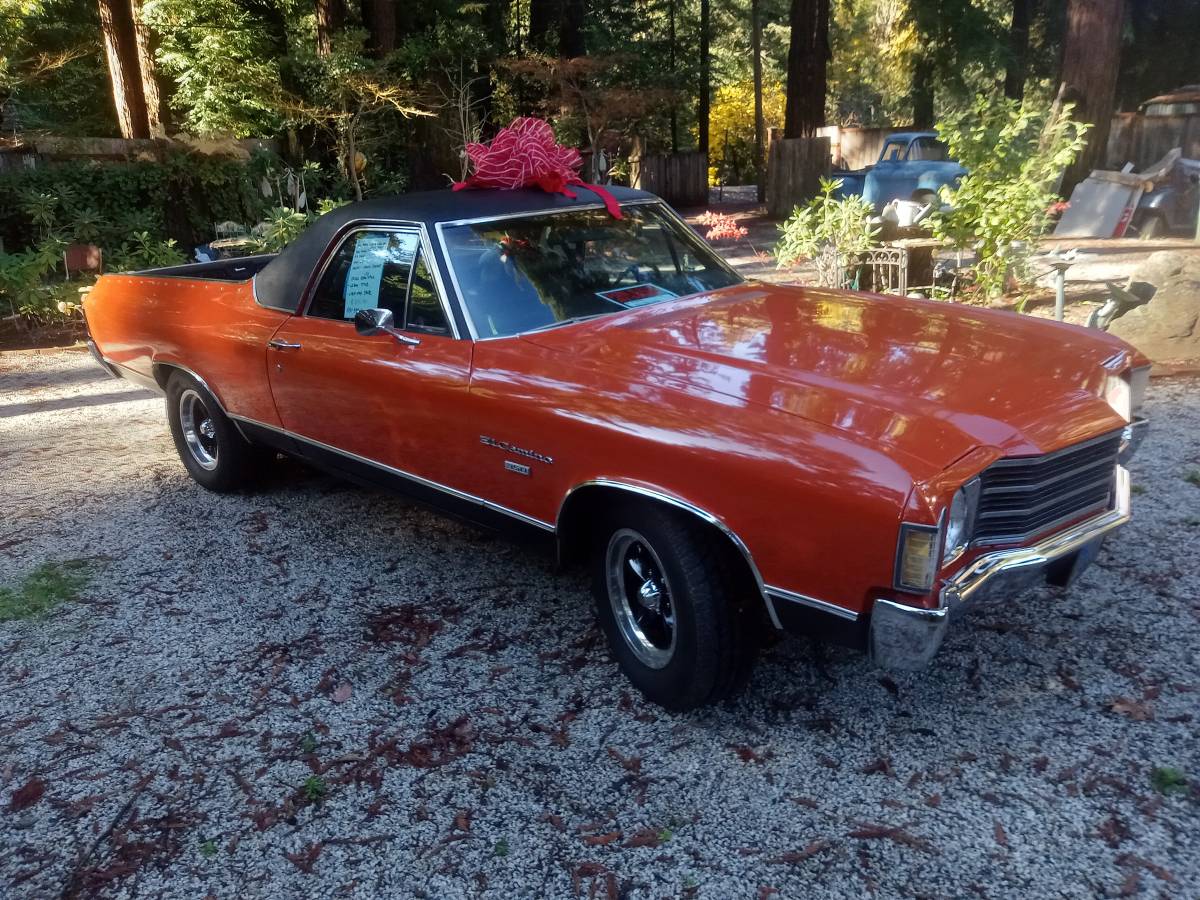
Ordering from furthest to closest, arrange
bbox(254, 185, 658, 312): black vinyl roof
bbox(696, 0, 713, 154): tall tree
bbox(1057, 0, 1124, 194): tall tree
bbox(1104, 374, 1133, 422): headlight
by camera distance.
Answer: bbox(696, 0, 713, 154): tall tree
bbox(1057, 0, 1124, 194): tall tree
bbox(254, 185, 658, 312): black vinyl roof
bbox(1104, 374, 1133, 422): headlight

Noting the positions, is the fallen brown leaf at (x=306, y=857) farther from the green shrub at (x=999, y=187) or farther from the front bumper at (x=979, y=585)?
the green shrub at (x=999, y=187)

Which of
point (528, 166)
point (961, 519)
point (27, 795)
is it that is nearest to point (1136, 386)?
point (961, 519)

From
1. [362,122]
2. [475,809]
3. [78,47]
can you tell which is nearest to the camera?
[475,809]

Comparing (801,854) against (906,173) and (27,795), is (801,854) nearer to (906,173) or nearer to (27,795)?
(27,795)

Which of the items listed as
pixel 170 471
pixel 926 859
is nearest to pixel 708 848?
pixel 926 859

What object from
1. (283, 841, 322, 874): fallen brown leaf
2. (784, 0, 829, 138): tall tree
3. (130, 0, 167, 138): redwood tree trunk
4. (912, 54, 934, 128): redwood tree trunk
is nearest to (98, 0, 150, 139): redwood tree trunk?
(130, 0, 167, 138): redwood tree trunk

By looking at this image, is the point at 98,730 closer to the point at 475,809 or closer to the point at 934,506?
the point at 475,809

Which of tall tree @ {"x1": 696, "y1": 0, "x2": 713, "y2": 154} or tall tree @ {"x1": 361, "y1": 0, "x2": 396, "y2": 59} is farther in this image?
→ tall tree @ {"x1": 696, "y1": 0, "x2": 713, "y2": 154}

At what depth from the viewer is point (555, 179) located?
4.26 metres

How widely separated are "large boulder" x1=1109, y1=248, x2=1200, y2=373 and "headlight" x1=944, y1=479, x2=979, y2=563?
514cm

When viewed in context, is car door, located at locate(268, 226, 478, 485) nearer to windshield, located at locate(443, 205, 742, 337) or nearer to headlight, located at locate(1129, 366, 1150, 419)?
windshield, located at locate(443, 205, 742, 337)

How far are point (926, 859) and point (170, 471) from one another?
506cm

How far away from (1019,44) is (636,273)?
2643cm

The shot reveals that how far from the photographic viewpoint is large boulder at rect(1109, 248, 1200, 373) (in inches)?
271
